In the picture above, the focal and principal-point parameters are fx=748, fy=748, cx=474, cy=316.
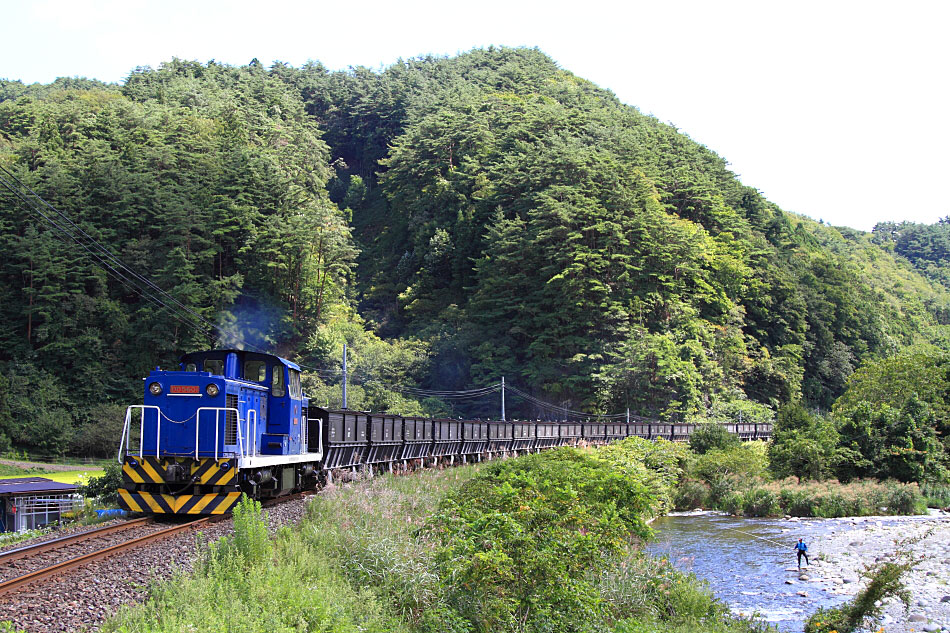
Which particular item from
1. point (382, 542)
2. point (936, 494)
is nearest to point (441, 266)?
point (936, 494)

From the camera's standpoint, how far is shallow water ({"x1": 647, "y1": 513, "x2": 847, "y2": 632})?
50.9ft

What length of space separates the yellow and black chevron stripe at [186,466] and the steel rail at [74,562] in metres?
A: 1.34

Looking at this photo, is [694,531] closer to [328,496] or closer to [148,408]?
[328,496]

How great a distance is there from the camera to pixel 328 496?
13.9 meters

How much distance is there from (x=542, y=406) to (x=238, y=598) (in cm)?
5528

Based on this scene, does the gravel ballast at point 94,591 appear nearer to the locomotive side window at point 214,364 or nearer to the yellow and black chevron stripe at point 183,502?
the yellow and black chevron stripe at point 183,502

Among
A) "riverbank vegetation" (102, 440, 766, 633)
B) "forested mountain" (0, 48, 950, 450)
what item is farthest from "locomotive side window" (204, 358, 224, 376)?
"forested mountain" (0, 48, 950, 450)

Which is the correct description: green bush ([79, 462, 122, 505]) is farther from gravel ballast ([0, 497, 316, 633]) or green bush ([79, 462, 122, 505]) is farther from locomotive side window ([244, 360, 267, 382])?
gravel ballast ([0, 497, 316, 633])

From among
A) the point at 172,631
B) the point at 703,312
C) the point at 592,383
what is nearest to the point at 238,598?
the point at 172,631

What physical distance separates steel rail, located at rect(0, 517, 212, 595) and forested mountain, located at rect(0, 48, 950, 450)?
43.4 meters

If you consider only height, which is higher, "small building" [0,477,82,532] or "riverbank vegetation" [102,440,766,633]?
"riverbank vegetation" [102,440,766,633]

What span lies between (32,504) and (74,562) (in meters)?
17.3

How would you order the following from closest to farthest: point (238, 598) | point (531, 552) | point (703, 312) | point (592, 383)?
point (238, 598) < point (531, 552) < point (592, 383) < point (703, 312)

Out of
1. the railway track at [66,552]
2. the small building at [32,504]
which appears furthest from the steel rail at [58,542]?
the small building at [32,504]
